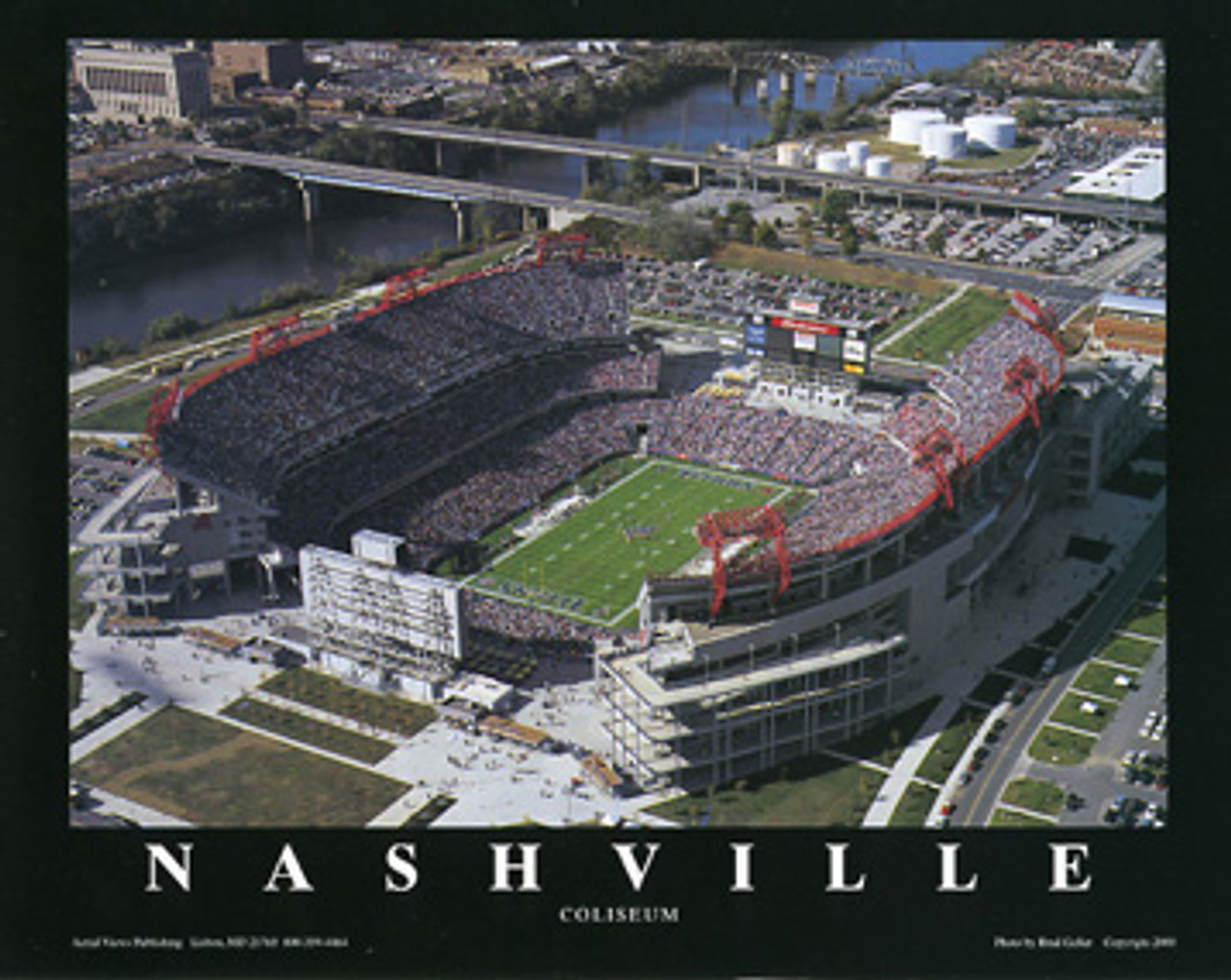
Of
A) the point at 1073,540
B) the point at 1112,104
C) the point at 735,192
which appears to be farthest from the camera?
the point at 1112,104

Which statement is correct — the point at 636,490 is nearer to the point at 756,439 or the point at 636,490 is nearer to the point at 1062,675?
the point at 756,439

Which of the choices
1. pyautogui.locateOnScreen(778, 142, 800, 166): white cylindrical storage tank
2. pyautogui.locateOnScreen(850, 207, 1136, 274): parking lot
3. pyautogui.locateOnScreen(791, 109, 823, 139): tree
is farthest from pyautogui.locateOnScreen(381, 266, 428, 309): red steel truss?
pyautogui.locateOnScreen(791, 109, 823, 139): tree

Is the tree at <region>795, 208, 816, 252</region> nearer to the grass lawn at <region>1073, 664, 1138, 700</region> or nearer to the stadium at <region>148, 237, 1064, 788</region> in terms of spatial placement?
the stadium at <region>148, 237, 1064, 788</region>

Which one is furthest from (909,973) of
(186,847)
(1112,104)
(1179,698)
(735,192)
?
(1112,104)

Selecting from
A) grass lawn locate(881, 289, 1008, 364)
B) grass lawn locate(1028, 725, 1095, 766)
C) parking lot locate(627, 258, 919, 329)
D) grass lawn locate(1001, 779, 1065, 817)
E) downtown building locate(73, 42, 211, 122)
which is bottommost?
grass lawn locate(1001, 779, 1065, 817)

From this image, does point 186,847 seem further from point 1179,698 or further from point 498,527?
point 498,527

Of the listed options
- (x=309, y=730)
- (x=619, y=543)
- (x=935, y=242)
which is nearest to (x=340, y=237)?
(x=935, y=242)

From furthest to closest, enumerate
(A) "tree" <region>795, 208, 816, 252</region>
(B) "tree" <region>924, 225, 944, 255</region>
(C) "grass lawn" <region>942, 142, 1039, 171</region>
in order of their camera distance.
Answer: (C) "grass lawn" <region>942, 142, 1039, 171</region>
(A) "tree" <region>795, 208, 816, 252</region>
(B) "tree" <region>924, 225, 944, 255</region>
